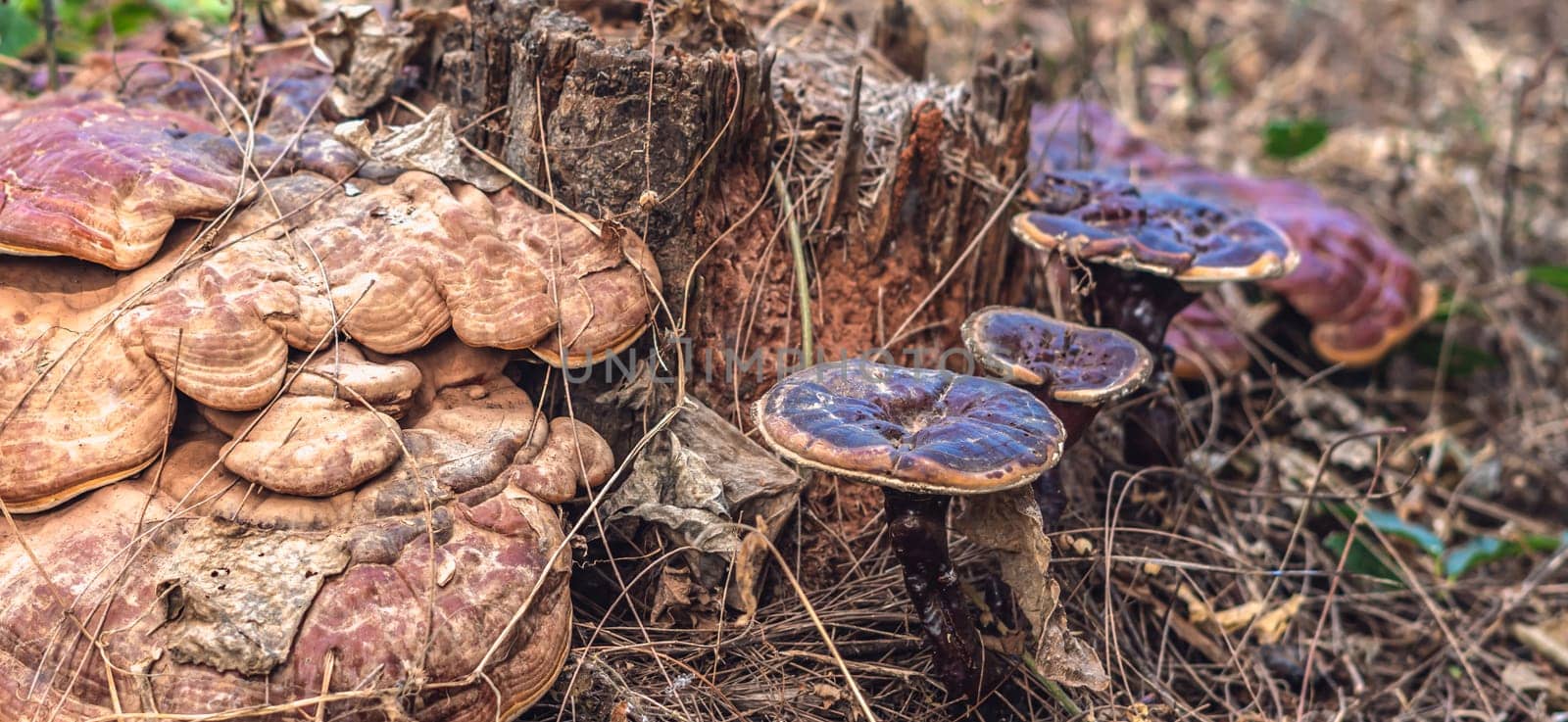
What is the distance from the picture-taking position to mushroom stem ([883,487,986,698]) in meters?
2.71

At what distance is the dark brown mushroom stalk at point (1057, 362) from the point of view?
3.10m

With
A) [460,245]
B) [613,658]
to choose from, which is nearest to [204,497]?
[460,245]

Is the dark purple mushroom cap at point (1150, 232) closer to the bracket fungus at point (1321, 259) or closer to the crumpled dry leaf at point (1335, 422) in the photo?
the bracket fungus at point (1321, 259)

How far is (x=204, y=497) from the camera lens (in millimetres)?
2713

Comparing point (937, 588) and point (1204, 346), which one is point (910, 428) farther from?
point (1204, 346)

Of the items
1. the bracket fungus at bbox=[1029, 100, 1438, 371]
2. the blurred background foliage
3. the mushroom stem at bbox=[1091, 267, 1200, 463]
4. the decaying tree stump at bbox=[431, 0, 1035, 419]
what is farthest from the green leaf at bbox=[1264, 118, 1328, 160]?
the blurred background foliage

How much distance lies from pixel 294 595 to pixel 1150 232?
2888 mm

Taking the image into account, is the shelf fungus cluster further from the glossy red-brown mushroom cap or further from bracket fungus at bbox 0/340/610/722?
the glossy red-brown mushroom cap

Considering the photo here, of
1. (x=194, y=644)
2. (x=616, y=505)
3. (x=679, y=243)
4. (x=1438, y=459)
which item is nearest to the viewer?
(x=194, y=644)

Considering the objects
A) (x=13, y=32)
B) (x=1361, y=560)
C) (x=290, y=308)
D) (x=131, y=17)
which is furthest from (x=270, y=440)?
(x=131, y=17)

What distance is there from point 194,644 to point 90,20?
16.7 feet

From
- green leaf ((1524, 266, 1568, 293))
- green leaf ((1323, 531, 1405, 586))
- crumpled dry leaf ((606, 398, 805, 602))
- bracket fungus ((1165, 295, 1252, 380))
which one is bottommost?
green leaf ((1323, 531, 1405, 586))

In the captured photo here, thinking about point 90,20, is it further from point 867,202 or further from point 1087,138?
point 1087,138

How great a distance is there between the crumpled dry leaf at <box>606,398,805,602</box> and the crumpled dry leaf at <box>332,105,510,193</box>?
3.28ft
